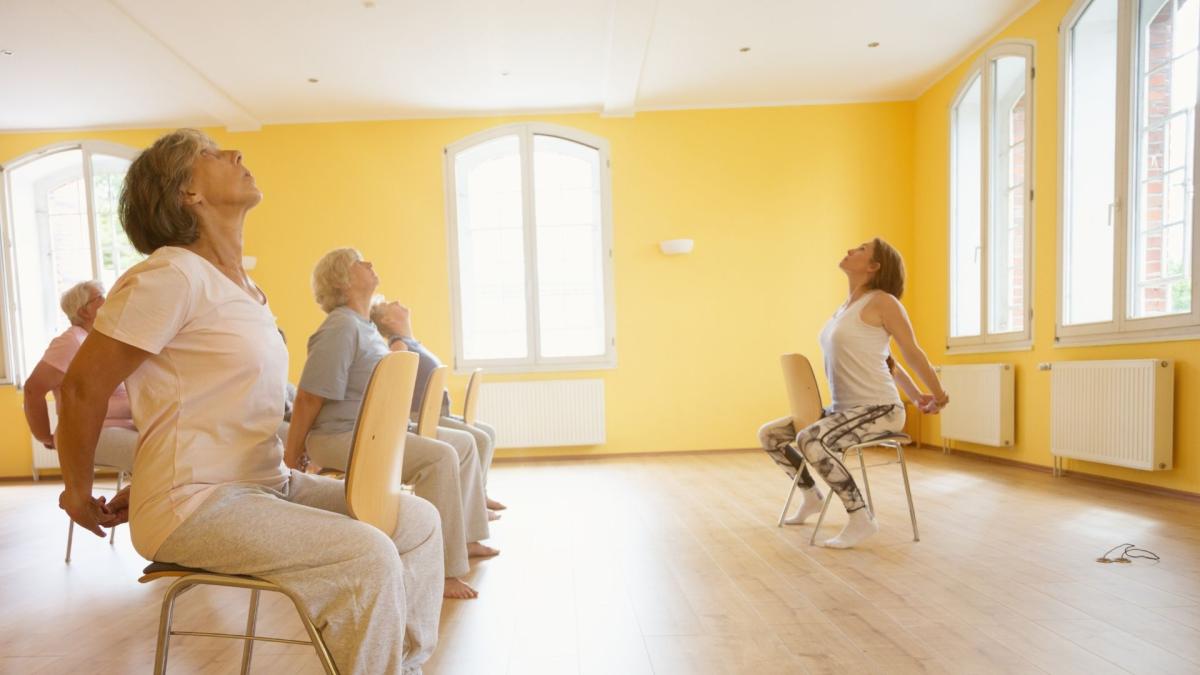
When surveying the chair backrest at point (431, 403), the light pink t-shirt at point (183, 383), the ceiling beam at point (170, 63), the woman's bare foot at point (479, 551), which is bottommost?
the woman's bare foot at point (479, 551)

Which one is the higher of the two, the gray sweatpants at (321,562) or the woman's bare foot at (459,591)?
the gray sweatpants at (321,562)

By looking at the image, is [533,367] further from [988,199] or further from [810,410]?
[988,199]

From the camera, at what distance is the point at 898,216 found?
6.57 meters

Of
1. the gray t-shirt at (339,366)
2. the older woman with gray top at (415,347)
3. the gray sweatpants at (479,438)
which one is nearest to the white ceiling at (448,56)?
the older woman with gray top at (415,347)

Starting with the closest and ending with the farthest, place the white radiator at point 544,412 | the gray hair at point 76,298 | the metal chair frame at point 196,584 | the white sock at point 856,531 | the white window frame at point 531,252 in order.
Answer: the metal chair frame at point 196,584 → the white sock at point 856,531 → the gray hair at point 76,298 → the white radiator at point 544,412 → the white window frame at point 531,252

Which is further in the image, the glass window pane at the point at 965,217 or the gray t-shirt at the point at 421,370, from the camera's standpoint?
the glass window pane at the point at 965,217

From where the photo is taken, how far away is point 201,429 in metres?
1.24

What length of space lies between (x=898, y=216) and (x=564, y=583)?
5.23 metres

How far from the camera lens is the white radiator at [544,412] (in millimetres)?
6367

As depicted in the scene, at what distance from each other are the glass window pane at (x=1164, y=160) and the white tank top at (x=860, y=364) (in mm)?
1901

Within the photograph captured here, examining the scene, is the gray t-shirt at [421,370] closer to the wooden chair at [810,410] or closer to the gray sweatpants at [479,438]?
the gray sweatpants at [479,438]

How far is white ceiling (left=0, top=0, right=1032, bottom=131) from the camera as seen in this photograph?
4.57 metres

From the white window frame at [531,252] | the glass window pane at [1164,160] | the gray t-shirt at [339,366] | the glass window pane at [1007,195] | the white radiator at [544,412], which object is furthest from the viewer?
the white window frame at [531,252]

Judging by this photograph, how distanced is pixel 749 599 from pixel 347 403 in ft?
4.89
